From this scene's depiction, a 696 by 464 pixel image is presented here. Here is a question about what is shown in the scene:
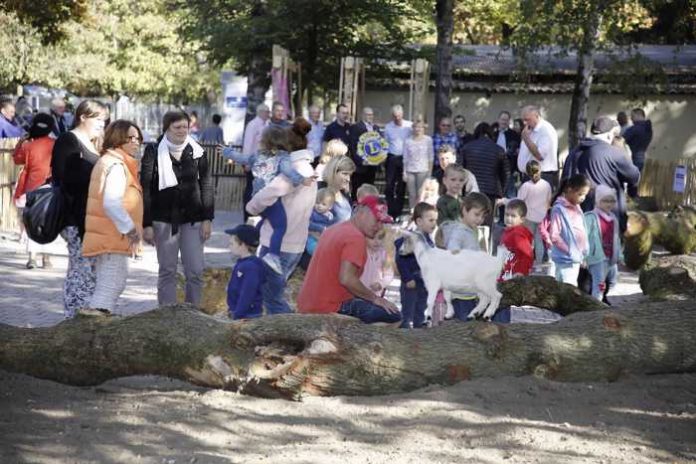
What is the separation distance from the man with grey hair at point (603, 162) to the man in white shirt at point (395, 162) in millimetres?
7344

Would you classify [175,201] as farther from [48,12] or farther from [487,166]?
[48,12]

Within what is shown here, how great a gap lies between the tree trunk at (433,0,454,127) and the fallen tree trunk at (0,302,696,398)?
17.9 m

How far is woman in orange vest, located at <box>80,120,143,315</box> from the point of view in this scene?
881 cm

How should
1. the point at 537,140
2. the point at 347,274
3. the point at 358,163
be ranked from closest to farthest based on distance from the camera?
the point at 347,274
the point at 537,140
the point at 358,163

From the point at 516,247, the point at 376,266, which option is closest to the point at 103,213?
the point at 376,266

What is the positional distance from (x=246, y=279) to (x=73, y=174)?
5.24 ft

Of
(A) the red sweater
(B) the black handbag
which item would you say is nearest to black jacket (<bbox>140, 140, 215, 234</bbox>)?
(B) the black handbag

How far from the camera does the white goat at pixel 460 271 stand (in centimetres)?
926

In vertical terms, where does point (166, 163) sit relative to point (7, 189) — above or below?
above

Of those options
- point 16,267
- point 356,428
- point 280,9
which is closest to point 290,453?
point 356,428

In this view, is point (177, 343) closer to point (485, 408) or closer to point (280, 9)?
point (485, 408)

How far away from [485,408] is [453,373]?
1.40ft

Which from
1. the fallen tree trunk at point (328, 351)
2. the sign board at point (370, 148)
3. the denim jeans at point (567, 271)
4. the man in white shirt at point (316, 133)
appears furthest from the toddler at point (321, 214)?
the man in white shirt at point (316, 133)

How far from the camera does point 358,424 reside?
6934 mm
